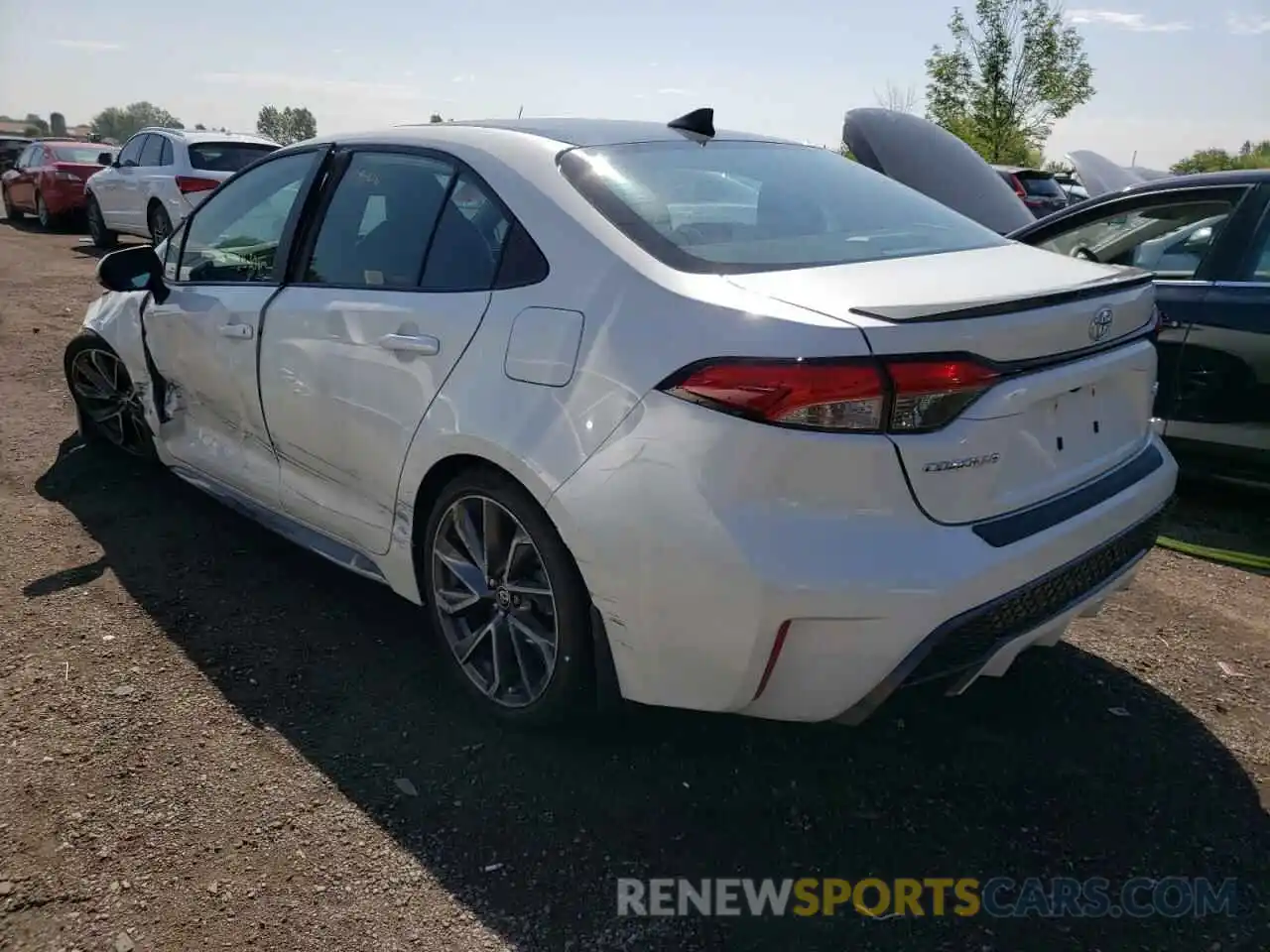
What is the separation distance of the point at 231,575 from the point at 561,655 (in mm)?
1826

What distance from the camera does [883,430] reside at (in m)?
2.06

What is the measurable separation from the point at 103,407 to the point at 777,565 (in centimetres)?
396

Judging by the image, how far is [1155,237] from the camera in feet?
15.6

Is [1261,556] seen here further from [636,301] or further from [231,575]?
[231,575]

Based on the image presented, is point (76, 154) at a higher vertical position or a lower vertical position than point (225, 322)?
higher

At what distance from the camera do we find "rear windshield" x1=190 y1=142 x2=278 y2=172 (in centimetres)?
1185

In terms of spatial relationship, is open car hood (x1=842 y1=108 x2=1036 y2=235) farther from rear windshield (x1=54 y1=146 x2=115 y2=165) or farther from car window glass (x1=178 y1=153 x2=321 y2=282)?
rear windshield (x1=54 y1=146 x2=115 y2=165)

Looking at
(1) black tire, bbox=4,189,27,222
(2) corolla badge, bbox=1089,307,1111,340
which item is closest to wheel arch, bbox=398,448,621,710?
(2) corolla badge, bbox=1089,307,1111,340

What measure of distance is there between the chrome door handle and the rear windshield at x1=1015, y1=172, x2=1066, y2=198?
1390cm

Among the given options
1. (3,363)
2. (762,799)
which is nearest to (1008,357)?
(762,799)

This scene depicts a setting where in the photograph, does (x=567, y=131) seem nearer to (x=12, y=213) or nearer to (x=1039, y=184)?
(x=1039, y=184)

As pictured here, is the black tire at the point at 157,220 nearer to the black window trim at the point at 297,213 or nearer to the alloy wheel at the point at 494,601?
the black window trim at the point at 297,213

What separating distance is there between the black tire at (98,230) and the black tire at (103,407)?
33.9 feet

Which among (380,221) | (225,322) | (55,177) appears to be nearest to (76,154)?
(55,177)
